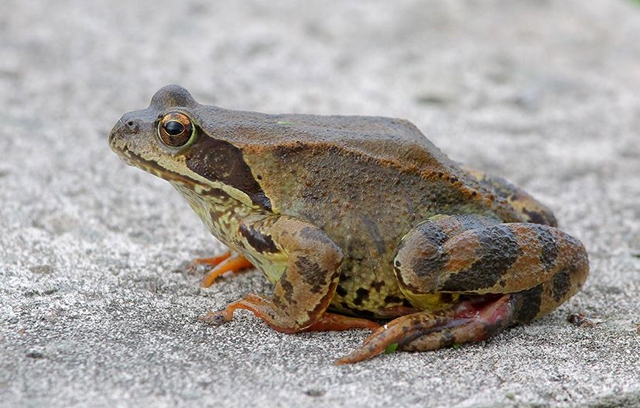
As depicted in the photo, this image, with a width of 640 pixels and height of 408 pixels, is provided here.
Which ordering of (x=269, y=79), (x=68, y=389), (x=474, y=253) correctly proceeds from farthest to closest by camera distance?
(x=269, y=79)
(x=474, y=253)
(x=68, y=389)

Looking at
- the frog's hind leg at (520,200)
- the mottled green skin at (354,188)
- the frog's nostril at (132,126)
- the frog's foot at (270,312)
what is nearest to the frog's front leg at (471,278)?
the mottled green skin at (354,188)

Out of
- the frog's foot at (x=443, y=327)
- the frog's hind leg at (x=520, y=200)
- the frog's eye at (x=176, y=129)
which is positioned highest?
the frog's eye at (x=176, y=129)

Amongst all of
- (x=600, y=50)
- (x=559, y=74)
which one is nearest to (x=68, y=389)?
(x=559, y=74)

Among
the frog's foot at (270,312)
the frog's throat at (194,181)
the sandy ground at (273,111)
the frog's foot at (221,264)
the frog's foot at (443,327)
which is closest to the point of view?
the sandy ground at (273,111)

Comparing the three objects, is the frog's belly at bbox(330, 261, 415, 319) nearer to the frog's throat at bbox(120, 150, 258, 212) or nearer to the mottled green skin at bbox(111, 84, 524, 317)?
the mottled green skin at bbox(111, 84, 524, 317)

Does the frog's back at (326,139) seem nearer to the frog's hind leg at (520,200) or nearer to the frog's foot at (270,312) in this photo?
the frog's hind leg at (520,200)

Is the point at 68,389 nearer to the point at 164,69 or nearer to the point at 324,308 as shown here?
the point at 324,308

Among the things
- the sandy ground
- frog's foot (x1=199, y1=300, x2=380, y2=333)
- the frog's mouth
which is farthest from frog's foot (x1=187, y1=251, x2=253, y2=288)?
the frog's mouth

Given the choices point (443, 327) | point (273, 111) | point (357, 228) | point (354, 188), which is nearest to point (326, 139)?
point (354, 188)
